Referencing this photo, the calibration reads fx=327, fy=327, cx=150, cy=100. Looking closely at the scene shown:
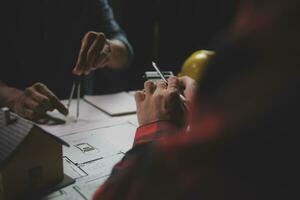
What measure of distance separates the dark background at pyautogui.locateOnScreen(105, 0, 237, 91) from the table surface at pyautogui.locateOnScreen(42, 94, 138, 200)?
1.76 m

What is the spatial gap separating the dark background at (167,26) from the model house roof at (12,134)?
2.34 m

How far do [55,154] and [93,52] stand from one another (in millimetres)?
682

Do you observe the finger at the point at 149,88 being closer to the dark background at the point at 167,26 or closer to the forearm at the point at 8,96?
the forearm at the point at 8,96

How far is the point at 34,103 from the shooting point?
50.8 inches

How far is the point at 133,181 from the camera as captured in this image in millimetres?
466

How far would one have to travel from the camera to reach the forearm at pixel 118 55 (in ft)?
5.80

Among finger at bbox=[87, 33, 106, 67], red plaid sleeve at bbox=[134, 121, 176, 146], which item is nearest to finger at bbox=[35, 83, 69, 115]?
finger at bbox=[87, 33, 106, 67]

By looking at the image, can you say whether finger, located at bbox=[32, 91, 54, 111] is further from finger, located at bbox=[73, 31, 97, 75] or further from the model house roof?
the model house roof

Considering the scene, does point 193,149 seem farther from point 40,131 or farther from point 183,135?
point 40,131

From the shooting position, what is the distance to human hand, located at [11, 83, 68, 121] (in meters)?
1.29

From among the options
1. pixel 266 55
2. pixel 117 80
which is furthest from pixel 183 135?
pixel 117 80

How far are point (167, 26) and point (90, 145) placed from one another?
2.38 m

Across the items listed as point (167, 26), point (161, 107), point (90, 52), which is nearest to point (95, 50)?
point (90, 52)

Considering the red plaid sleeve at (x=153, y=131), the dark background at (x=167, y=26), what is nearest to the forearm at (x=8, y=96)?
the red plaid sleeve at (x=153, y=131)
